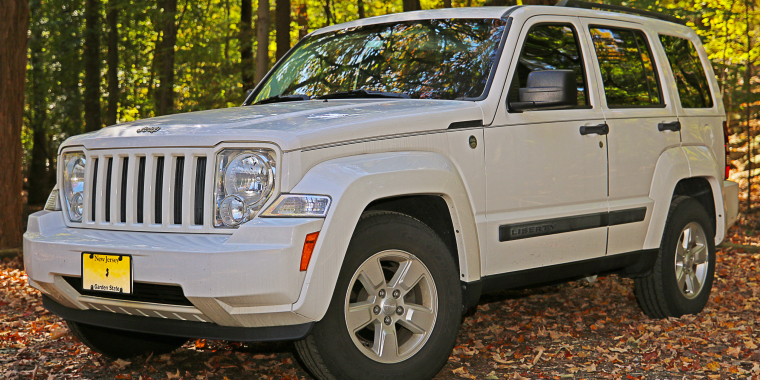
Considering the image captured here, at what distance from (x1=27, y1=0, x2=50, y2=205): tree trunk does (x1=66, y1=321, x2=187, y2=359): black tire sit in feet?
47.2

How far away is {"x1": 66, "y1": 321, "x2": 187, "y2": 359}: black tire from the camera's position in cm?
421

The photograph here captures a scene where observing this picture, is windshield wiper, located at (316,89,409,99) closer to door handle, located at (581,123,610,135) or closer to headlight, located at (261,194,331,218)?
door handle, located at (581,123,610,135)

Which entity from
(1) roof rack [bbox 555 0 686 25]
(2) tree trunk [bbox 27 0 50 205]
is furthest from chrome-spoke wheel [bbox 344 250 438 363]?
(2) tree trunk [bbox 27 0 50 205]

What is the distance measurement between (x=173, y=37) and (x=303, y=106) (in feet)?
49.2

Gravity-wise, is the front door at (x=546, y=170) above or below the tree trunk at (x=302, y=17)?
below

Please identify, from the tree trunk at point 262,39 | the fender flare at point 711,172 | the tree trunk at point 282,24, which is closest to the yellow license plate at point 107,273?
the fender flare at point 711,172

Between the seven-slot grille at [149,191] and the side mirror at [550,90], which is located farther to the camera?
the side mirror at [550,90]

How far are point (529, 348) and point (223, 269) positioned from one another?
7.76 ft

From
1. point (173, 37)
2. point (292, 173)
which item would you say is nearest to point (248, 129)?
point (292, 173)

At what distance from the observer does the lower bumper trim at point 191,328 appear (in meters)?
3.15

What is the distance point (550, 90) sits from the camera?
3.96m

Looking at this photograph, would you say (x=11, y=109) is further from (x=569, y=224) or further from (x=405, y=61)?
(x=569, y=224)

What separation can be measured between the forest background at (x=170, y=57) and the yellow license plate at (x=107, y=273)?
6.32 metres

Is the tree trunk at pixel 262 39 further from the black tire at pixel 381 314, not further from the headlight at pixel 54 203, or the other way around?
the black tire at pixel 381 314
